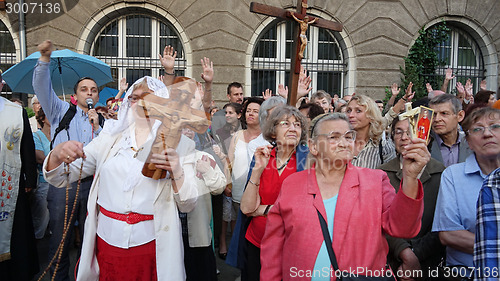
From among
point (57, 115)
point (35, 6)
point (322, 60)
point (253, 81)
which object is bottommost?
point (57, 115)

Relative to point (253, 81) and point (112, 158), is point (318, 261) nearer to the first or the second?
point (112, 158)

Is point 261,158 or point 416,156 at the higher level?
point 416,156

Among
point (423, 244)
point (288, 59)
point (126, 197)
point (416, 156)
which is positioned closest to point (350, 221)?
point (416, 156)

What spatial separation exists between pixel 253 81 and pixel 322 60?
243 centimetres

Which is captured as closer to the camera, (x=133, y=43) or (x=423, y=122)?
(x=423, y=122)

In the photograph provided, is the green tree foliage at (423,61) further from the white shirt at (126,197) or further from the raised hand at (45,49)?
the white shirt at (126,197)

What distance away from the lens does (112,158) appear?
2.38 meters

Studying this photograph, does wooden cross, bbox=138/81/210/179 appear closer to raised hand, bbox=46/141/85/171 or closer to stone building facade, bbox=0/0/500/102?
raised hand, bbox=46/141/85/171

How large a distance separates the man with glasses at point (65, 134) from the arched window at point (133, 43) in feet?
24.2

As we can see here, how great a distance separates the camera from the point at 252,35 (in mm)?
11125

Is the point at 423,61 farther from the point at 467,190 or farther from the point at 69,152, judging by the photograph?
the point at 69,152

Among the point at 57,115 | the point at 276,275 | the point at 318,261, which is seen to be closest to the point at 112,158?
the point at 276,275

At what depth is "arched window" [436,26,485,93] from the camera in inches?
485

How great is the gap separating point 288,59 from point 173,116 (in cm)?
1045
